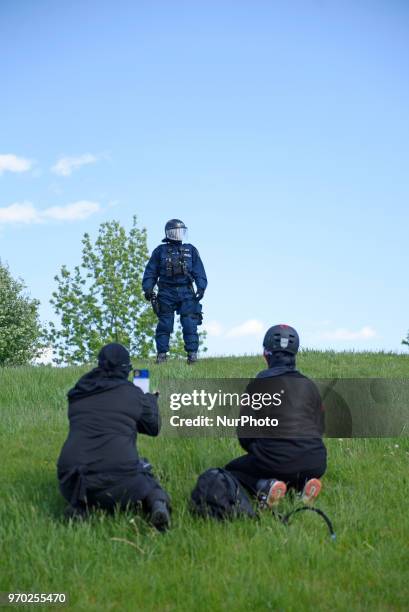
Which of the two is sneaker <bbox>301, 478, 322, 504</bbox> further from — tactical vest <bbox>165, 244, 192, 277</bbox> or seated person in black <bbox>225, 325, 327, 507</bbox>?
tactical vest <bbox>165, 244, 192, 277</bbox>

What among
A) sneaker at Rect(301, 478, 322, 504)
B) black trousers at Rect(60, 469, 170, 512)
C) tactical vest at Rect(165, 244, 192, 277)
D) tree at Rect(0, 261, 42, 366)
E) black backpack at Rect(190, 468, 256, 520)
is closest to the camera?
black trousers at Rect(60, 469, 170, 512)

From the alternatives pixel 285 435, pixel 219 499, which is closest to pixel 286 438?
pixel 285 435

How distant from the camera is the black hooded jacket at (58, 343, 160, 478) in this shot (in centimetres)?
541

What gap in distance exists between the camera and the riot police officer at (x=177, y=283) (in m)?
14.9

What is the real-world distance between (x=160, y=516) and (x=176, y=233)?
10363 mm

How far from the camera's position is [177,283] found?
49.3 ft

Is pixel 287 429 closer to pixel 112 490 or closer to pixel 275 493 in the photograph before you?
pixel 275 493

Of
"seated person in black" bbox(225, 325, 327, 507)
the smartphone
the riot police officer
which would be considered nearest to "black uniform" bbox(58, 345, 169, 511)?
the smartphone

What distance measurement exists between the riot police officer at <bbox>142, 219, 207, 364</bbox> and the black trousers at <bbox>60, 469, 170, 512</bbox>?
9.34 metres

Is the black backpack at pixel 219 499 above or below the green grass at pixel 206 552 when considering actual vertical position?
above

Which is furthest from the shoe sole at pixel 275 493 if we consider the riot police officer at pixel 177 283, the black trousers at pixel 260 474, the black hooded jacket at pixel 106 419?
the riot police officer at pixel 177 283

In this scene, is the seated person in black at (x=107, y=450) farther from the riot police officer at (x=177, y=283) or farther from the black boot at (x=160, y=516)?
the riot police officer at (x=177, y=283)

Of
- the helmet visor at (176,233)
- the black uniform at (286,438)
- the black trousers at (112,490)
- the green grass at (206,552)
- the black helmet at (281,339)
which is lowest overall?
the green grass at (206,552)

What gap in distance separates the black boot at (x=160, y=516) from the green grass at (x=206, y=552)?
0.10 m
